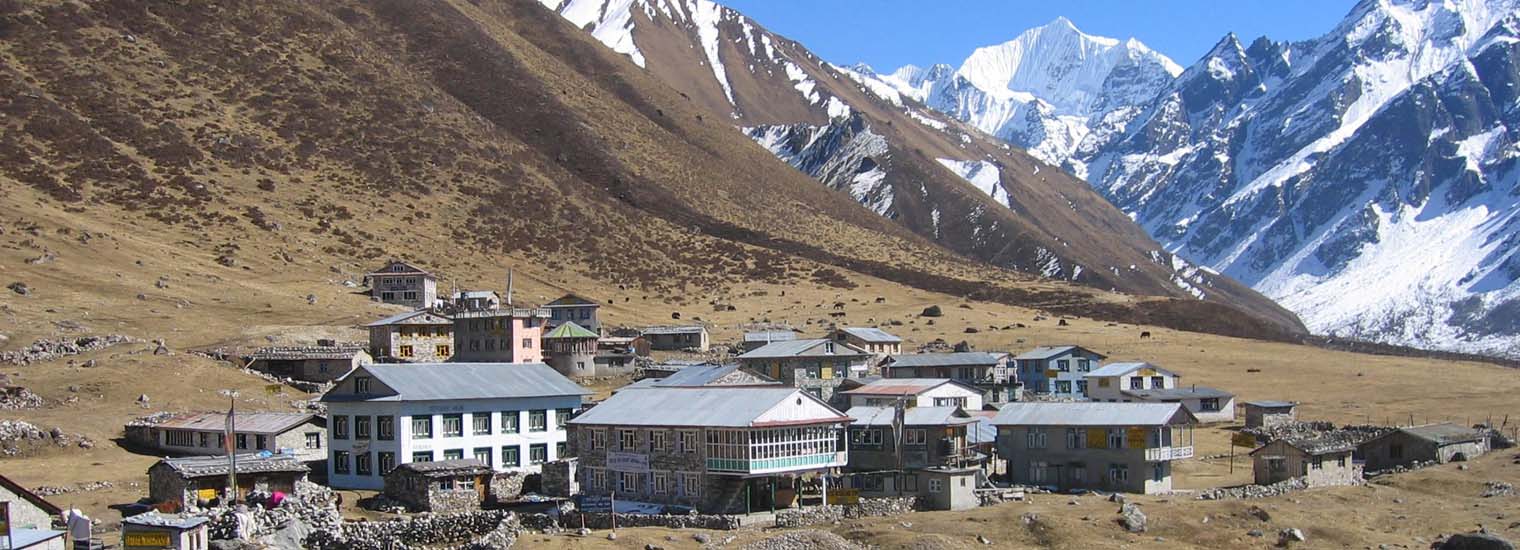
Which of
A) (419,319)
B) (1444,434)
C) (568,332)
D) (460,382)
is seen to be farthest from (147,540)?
(568,332)

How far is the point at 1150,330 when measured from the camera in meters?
159

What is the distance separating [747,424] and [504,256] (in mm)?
111943

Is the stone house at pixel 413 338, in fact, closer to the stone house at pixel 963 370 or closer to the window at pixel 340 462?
the stone house at pixel 963 370

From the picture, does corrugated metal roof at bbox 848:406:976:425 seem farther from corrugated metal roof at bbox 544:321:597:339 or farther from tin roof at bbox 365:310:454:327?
corrugated metal roof at bbox 544:321:597:339

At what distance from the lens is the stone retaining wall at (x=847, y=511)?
60.4 m

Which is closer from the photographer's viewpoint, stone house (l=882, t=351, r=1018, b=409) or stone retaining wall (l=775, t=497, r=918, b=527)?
stone retaining wall (l=775, t=497, r=918, b=527)

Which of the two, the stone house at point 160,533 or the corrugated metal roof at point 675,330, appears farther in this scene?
the corrugated metal roof at point 675,330

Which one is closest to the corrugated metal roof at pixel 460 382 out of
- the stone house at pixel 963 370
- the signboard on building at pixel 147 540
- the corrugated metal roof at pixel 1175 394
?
the signboard on building at pixel 147 540

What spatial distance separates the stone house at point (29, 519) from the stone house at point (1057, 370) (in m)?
74.9

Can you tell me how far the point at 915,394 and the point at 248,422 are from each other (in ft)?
98.6

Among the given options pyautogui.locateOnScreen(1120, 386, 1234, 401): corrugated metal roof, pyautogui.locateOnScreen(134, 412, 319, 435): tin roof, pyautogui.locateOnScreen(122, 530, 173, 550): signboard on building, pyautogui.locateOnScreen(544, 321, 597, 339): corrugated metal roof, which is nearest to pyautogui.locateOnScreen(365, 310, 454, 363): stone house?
pyautogui.locateOnScreen(544, 321, 597, 339): corrugated metal roof

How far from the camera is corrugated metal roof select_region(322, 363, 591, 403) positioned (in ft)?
222

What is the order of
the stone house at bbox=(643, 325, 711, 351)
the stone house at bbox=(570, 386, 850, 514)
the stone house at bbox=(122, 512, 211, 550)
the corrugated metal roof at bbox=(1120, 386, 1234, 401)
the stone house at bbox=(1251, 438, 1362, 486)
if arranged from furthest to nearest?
1. the stone house at bbox=(643, 325, 711, 351)
2. the corrugated metal roof at bbox=(1120, 386, 1234, 401)
3. the stone house at bbox=(1251, 438, 1362, 486)
4. the stone house at bbox=(570, 386, 850, 514)
5. the stone house at bbox=(122, 512, 211, 550)

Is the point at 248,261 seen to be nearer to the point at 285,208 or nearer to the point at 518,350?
the point at 285,208
